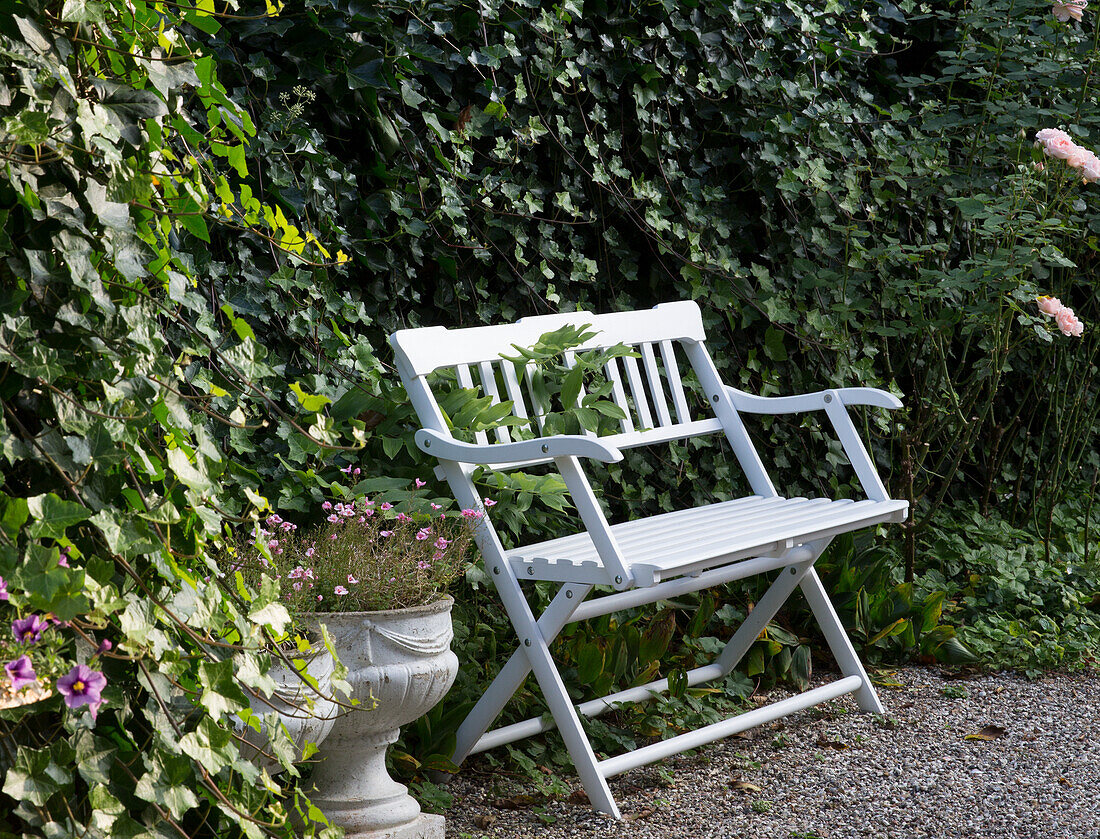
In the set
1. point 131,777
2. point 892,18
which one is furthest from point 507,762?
point 892,18

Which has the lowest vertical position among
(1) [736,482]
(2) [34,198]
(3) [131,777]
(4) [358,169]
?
(1) [736,482]

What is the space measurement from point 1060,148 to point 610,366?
1538 mm

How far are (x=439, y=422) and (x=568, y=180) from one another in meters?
1.18

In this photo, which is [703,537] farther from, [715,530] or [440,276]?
[440,276]

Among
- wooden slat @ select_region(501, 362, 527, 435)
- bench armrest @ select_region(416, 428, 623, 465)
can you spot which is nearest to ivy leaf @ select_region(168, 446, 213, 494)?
bench armrest @ select_region(416, 428, 623, 465)

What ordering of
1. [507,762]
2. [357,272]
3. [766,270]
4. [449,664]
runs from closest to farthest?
[449,664]
[507,762]
[357,272]
[766,270]

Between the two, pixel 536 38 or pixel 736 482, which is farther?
pixel 736 482

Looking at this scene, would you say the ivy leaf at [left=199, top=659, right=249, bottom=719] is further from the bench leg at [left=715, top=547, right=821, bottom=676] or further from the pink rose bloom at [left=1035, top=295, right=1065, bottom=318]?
the pink rose bloom at [left=1035, top=295, right=1065, bottom=318]

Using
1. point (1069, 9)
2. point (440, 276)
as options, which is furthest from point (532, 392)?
point (1069, 9)

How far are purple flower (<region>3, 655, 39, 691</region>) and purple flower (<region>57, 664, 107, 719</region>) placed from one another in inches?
1.9

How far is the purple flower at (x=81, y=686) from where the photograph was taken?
43.6 inches

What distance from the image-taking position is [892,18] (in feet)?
12.9

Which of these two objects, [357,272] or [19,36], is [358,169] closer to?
[357,272]

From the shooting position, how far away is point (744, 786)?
98.7 inches
